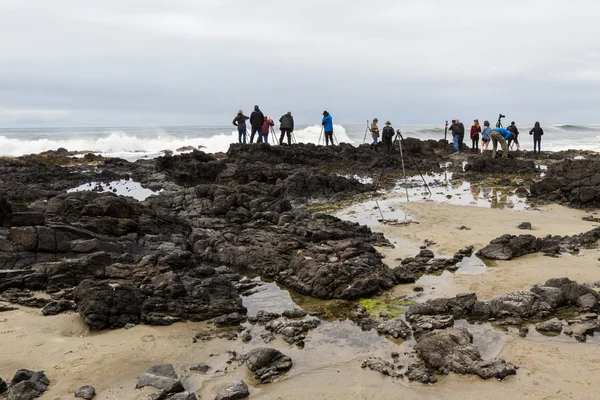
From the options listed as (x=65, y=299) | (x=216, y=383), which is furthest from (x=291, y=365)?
(x=65, y=299)

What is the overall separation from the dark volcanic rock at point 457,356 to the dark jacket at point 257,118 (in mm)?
24144

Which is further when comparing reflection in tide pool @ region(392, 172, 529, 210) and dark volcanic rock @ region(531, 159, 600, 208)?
reflection in tide pool @ region(392, 172, 529, 210)

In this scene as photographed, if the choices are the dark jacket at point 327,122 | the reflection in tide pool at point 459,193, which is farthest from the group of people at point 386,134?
the reflection in tide pool at point 459,193

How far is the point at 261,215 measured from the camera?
1400 cm

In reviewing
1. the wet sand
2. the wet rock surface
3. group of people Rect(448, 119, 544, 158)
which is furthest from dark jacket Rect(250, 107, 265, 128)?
the wet sand

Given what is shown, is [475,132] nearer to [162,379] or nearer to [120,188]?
[120,188]

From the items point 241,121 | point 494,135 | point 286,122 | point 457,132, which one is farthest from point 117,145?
point 494,135

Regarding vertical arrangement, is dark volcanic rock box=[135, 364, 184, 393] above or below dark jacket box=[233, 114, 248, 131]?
below

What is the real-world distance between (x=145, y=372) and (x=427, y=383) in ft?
10.8

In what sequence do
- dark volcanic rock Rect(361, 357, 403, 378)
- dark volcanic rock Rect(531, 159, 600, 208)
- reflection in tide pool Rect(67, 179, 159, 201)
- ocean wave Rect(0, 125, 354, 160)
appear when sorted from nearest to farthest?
dark volcanic rock Rect(361, 357, 403, 378) < dark volcanic rock Rect(531, 159, 600, 208) < reflection in tide pool Rect(67, 179, 159, 201) < ocean wave Rect(0, 125, 354, 160)

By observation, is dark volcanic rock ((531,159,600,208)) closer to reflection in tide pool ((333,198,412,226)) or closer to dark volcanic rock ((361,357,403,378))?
reflection in tide pool ((333,198,412,226))

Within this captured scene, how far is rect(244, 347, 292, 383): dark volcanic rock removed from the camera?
5641mm

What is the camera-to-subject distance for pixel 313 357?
6.17m

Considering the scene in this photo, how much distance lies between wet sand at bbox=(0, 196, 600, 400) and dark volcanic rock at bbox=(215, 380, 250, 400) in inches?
4.5
